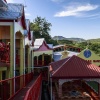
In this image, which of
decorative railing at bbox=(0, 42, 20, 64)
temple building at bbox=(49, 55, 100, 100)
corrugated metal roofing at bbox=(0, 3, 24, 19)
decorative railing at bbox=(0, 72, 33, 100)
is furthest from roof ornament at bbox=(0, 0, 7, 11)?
temple building at bbox=(49, 55, 100, 100)

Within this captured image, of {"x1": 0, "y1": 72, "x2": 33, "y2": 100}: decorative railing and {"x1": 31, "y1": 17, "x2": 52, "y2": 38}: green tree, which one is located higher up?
{"x1": 31, "y1": 17, "x2": 52, "y2": 38}: green tree

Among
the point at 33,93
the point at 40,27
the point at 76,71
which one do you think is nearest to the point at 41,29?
the point at 40,27

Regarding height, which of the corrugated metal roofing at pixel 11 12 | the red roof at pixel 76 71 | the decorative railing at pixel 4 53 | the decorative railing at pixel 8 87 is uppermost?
the corrugated metal roofing at pixel 11 12

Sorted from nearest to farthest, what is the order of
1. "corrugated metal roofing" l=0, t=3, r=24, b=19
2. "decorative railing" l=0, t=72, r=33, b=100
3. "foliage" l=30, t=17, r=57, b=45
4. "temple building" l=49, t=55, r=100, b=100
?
"decorative railing" l=0, t=72, r=33, b=100 → "corrugated metal roofing" l=0, t=3, r=24, b=19 → "temple building" l=49, t=55, r=100, b=100 → "foliage" l=30, t=17, r=57, b=45

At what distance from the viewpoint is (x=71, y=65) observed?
1641 centimetres

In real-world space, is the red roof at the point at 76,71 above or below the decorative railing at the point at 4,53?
below

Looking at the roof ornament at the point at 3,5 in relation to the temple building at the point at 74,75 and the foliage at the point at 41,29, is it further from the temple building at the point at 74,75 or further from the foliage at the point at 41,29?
the foliage at the point at 41,29

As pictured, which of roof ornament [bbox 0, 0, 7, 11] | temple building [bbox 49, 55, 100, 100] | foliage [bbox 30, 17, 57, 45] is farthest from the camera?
foliage [bbox 30, 17, 57, 45]

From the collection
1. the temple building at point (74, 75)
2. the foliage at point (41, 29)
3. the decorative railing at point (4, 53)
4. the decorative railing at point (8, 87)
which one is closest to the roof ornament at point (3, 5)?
the decorative railing at point (4, 53)

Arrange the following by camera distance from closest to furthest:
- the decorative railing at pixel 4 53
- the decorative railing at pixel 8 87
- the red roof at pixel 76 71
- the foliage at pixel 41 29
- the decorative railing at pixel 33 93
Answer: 1. the decorative railing at pixel 33 93
2. the decorative railing at pixel 8 87
3. the decorative railing at pixel 4 53
4. the red roof at pixel 76 71
5. the foliage at pixel 41 29

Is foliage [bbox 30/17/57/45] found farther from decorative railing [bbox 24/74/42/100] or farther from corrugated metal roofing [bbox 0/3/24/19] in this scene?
decorative railing [bbox 24/74/42/100]

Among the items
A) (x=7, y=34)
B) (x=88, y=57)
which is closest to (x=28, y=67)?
(x=88, y=57)

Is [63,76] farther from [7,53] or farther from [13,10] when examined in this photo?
[13,10]

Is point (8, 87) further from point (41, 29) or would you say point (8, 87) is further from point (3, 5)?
point (41, 29)
